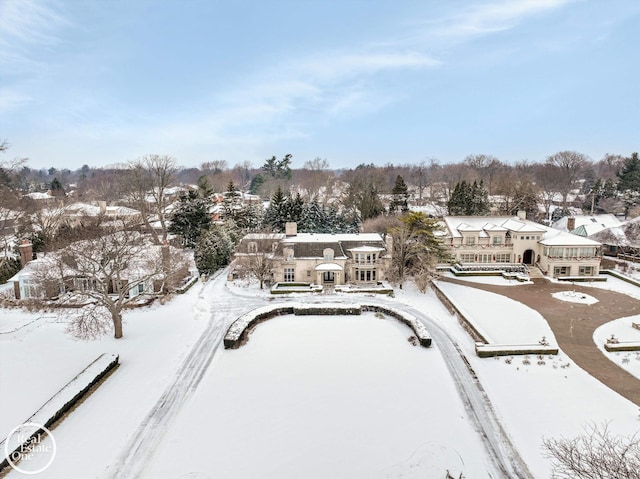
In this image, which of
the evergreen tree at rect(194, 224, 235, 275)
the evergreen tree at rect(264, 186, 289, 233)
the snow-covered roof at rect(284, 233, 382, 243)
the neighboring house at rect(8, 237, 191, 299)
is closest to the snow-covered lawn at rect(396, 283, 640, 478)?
the snow-covered roof at rect(284, 233, 382, 243)

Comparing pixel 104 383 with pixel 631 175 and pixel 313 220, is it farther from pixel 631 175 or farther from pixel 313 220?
pixel 631 175

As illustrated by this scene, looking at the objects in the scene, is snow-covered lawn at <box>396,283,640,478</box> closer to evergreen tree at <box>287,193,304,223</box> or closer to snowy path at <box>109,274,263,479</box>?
snowy path at <box>109,274,263,479</box>

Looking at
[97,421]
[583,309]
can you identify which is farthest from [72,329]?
[583,309]

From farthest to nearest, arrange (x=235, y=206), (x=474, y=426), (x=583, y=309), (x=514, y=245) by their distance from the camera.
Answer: (x=235, y=206), (x=514, y=245), (x=583, y=309), (x=474, y=426)

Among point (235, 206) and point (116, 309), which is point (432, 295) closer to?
point (116, 309)

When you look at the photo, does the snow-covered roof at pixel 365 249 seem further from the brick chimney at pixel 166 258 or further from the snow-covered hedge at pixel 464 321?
the brick chimney at pixel 166 258
